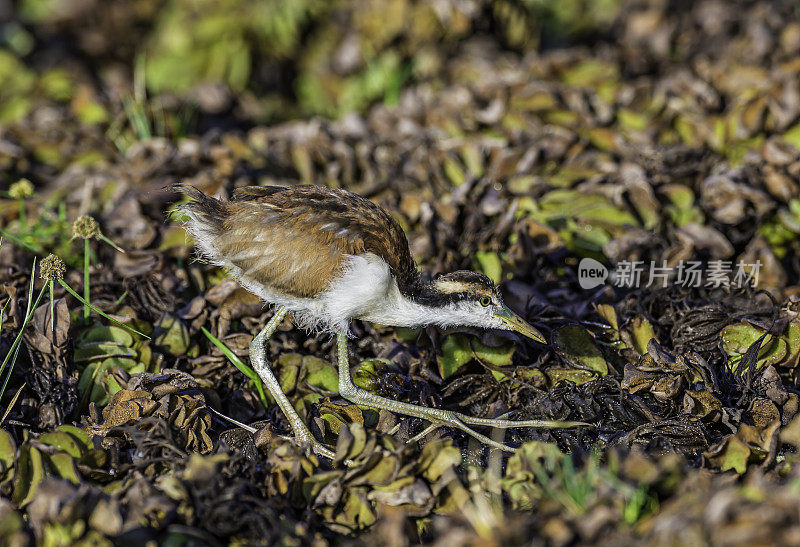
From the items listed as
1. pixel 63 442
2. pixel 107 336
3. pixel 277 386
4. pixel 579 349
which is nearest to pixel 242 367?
pixel 277 386

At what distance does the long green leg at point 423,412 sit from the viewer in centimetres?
367

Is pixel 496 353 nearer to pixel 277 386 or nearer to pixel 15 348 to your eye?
pixel 277 386

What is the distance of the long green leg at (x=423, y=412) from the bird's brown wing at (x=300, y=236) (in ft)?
1.44

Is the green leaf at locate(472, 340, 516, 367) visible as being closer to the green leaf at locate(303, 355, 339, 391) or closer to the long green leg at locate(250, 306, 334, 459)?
the green leaf at locate(303, 355, 339, 391)

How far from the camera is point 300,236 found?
12.2ft

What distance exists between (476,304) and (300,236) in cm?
101

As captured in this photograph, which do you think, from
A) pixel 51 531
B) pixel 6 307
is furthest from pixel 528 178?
pixel 51 531

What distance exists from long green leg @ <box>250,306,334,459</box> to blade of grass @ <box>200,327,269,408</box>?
65 mm

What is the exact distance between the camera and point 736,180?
502cm

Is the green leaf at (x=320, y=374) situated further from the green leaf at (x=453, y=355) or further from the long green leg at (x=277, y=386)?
the green leaf at (x=453, y=355)

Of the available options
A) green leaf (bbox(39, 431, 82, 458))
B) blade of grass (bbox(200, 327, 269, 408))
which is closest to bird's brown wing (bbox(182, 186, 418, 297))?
blade of grass (bbox(200, 327, 269, 408))

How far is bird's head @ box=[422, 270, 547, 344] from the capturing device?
3.83 metres

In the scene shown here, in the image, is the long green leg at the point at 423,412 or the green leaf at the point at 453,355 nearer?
the long green leg at the point at 423,412

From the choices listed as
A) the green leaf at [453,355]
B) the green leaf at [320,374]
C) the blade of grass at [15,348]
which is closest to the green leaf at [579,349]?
the green leaf at [453,355]
